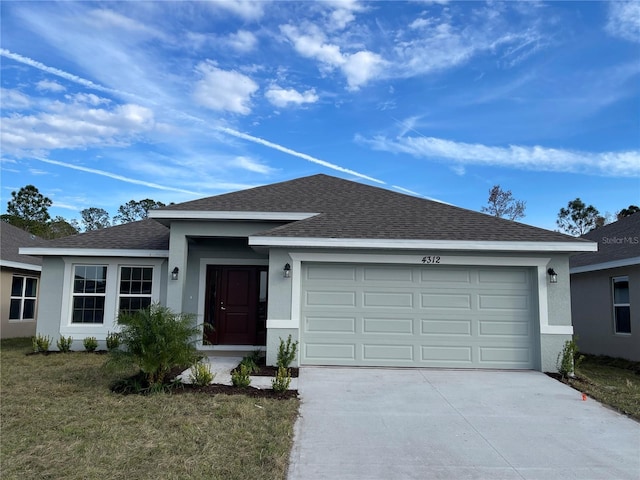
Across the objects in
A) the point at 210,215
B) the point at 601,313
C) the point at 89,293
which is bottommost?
the point at 601,313

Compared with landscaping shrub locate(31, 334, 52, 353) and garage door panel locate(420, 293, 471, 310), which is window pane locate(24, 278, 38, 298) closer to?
landscaping shrub locate(31, 334, 52, 353)

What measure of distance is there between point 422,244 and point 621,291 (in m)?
6.85

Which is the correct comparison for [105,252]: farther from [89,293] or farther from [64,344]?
[64,344]

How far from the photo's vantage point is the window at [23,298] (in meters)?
15.8

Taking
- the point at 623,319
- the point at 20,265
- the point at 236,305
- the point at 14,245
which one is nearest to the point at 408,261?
the point at 236,305

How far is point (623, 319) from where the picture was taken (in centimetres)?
1228

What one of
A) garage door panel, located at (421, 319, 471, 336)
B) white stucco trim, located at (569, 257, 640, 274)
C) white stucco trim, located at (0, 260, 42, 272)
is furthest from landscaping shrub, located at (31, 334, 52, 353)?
white stucco trim, located at (569, 257, 640, 274)

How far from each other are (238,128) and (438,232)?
10.3 m

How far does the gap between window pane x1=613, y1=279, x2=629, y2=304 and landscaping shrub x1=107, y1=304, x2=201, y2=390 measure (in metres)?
11.1

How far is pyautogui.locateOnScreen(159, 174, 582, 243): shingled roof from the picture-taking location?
962 centimetres

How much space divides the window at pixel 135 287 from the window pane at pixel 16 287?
19.9ft

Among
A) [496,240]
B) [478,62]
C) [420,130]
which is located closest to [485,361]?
[496,240]

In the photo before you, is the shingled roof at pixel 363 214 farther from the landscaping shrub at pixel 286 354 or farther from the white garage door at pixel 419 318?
the landscaping shrub at pixel 286 354

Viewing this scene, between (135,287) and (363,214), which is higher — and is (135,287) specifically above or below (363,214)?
below
